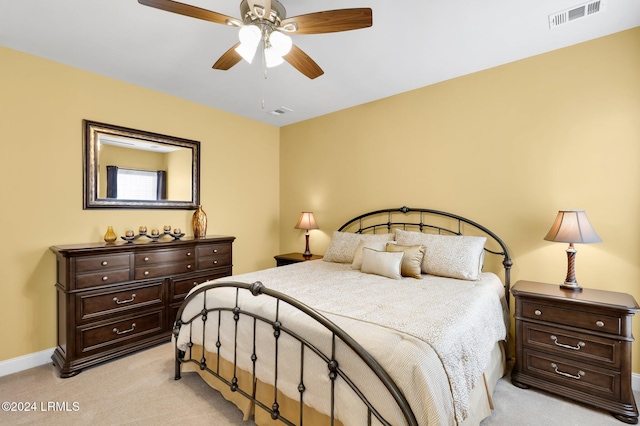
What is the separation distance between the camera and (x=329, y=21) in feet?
5.83

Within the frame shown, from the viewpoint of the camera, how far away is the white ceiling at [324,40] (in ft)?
7.06

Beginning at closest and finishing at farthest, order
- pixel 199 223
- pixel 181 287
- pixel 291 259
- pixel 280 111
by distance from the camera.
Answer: pixel 181 287 → pixel 199 223 → pixel 291 259 → pixel 280 111

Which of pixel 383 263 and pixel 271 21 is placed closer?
pixel 271 21

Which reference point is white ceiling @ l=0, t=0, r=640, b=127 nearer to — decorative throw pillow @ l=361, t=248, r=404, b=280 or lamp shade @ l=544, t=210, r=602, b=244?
lamp shade @ l=544, t=210, r=602, b=244

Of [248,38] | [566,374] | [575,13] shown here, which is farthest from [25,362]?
[575,13]

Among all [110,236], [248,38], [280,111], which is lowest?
[110,236]

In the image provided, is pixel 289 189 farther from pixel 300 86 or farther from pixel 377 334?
pixel 377 334

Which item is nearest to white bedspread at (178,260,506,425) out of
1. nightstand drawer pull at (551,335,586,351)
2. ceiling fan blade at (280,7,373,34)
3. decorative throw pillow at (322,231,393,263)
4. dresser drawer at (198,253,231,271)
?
nightstand drawer pull at (551,335,586,351)

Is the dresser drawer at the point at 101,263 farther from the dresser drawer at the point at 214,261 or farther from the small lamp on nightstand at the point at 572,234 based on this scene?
the small lamp on nightstand at the point at 572,234

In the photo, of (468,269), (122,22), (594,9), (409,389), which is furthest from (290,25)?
(468,269)

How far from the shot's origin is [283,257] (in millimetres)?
4324

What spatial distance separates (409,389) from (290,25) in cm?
205

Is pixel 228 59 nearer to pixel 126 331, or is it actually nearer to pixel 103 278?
pixel 103 278

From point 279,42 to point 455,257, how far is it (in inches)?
90.3
